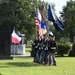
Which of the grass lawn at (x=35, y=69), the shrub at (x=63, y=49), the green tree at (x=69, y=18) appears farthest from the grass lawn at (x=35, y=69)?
the green tree at (x=69, y=18)

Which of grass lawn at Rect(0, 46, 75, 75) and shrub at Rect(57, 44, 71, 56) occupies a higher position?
shrub at Rect(57, 44, 71, 56)

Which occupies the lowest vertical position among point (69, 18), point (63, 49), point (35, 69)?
point (35, 69)

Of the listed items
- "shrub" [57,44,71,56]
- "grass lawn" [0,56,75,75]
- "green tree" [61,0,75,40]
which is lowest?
"grass lawn" [0,56,75,75]

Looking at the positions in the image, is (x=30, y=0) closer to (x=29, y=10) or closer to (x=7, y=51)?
(x=29, y=10)

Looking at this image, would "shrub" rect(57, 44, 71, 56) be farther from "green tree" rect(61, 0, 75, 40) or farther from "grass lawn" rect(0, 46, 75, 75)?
"green tree" rect(61, 0, 75, 40)

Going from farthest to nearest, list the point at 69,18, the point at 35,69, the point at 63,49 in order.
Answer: the point at 69,18, the point at 63,49, the point at 35,69

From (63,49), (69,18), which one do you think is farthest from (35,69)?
(69,18)

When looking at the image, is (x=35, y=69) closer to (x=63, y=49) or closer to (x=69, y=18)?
(x=63, y=49)

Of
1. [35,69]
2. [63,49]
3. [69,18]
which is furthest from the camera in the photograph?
[69,18]

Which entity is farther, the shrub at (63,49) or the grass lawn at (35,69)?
the shrub at (63,49)

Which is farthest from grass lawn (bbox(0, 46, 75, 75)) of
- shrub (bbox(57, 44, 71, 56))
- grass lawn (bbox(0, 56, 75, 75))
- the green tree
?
the green tree

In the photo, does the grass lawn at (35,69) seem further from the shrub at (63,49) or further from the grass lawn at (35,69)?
the shrub at (63,49)

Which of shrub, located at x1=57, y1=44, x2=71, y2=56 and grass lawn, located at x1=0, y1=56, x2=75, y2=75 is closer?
grass lawn, located at x1=0, y1=56, x2=75, y2=75

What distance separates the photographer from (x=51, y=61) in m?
20.2
